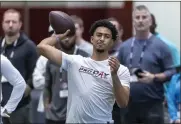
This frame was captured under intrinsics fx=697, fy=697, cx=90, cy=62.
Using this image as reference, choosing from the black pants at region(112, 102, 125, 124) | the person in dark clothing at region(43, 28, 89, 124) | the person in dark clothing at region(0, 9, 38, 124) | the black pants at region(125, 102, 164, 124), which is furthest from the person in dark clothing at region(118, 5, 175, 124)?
the person in dark clothing at region(0, 9, 38, 124)

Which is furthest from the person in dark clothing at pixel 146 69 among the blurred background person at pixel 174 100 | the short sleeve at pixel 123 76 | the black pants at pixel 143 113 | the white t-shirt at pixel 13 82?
the short sleeve at pixel 123 76

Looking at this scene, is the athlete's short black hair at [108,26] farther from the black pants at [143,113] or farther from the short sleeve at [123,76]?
the black pants at [143,113]

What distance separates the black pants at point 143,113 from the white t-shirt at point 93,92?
213 cm

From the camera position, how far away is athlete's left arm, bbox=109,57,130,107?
20.5 feet

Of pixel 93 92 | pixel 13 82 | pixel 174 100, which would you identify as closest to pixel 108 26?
pixel 93 92

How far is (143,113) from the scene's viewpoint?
8.91 metres

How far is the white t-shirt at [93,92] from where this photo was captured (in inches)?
264

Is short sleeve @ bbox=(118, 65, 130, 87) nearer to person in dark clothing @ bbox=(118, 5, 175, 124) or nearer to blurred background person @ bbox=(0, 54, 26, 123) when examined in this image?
blurred background person @ bbox=(0, 54, 26, 123)

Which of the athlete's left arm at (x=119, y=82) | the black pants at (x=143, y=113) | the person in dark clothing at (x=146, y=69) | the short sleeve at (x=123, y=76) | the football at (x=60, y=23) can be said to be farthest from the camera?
the black pants at (x=143, y=113)

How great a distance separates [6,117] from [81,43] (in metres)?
2.69

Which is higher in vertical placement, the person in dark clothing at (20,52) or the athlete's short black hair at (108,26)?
the athlete's short black hair at (108,26)

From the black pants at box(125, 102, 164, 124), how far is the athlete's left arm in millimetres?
2186

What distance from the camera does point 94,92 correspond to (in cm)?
→ 669

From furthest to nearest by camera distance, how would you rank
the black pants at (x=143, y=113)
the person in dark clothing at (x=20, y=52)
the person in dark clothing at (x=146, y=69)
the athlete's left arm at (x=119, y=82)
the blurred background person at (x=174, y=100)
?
the blurred background person at (x=174, y=100), the person in dark clothing at (x=20, y=52), the black pants at (x=143, y=113), the person in dark clothing at (x=146, y=69), the athlete's left arm at (x=119, y=82)
